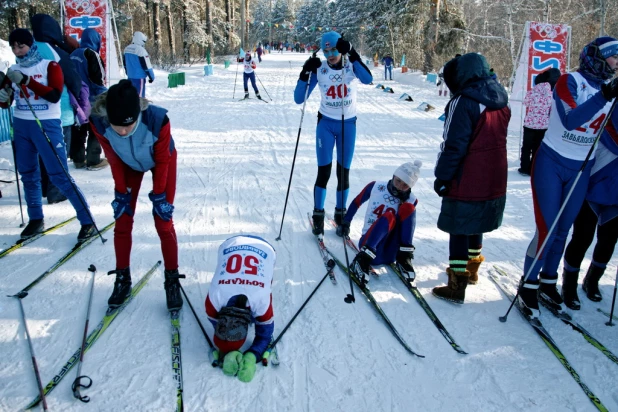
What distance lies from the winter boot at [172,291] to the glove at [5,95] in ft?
8.20

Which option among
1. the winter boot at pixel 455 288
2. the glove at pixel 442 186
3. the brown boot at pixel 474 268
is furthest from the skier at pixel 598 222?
the glove at pixel 442 186

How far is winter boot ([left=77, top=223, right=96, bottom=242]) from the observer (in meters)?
4.54

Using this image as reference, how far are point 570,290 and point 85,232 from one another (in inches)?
188

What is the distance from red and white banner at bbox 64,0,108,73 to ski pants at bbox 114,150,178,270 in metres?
7.16

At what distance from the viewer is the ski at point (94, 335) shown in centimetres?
257

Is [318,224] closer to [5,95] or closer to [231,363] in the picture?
[231,363]

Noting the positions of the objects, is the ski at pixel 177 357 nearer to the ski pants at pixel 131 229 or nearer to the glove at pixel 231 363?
the glove at pixel 231 363

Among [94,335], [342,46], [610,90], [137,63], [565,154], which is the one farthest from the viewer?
[137,63]

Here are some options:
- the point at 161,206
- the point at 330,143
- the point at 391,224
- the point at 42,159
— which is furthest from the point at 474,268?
the point at 42,159

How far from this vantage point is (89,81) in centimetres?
655

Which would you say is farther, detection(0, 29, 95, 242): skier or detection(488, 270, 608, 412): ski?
detection(0, 29, 95, 242): skier

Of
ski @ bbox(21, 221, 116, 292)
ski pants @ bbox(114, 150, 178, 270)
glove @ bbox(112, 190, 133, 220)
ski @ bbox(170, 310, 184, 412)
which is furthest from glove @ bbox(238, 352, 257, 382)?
ski @ bbox(21, 221, 116, 292)

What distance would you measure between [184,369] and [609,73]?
3.58m

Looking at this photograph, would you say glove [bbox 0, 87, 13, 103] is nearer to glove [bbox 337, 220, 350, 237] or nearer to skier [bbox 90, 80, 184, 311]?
skier [bbox 90, 80, 184, 311]
